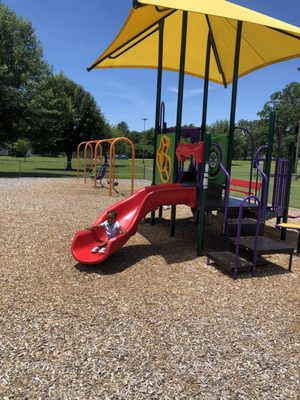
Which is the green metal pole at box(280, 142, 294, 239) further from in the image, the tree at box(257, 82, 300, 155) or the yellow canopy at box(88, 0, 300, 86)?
the tree at box(257, 82, 300, 155)

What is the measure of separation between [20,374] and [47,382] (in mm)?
258

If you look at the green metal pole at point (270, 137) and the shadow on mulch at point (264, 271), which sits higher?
the green metal pole at point (270, 137)

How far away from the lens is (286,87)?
72.4m

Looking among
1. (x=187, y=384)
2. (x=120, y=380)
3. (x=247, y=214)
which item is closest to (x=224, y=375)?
(x=187, y=384)

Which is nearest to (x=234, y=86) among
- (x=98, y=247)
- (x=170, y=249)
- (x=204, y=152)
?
(x=204, y=152)

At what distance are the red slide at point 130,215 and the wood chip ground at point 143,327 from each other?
0.67 ft

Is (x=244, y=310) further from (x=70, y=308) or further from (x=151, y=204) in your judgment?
(x=151, y=204)

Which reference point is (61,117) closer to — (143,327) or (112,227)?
(112,227)

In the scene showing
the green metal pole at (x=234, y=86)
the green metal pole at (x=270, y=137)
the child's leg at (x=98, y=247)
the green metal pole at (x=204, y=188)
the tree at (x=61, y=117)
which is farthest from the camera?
the tree at (x=61, y=117)

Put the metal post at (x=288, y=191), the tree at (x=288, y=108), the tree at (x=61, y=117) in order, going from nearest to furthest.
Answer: the metal post at (x=288, y=191) < the tree at (x=61, y=117) < the tree at (x=288, y=108)

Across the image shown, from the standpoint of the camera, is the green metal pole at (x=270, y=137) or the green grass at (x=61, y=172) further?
the green grass at (x=61, y=172)

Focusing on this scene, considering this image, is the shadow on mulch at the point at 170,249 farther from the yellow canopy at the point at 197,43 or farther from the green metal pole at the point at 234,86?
the yellow canopy at the point at 197,43

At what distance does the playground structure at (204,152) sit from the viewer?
16.2ft

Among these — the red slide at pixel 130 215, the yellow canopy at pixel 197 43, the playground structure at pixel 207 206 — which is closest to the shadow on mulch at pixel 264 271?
the playground structure at pixel 207 206
